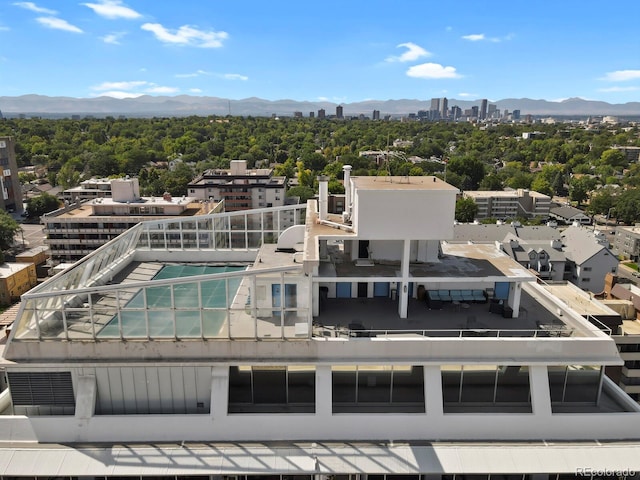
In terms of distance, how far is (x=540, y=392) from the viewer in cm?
1953

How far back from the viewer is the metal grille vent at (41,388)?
64.1 ft

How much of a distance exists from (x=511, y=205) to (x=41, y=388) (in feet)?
375

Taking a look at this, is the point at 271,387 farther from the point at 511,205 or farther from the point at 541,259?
the point at 511,205

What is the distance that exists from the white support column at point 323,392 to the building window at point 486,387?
→ 5268 millimetres

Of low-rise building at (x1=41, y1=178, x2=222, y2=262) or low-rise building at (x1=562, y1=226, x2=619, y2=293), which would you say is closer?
low-rise building at (x1=562, y1=226, x2=619, y2=293)

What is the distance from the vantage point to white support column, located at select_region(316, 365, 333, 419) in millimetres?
19297

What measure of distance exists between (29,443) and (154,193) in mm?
101414

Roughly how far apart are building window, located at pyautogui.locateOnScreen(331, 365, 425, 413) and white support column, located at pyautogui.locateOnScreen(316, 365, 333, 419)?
72 centimetres

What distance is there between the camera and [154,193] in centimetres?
11388

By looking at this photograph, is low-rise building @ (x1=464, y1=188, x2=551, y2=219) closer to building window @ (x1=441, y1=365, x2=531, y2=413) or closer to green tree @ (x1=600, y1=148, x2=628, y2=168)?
green tree @ (x1=600, y1=148, x2=628, y2=168)

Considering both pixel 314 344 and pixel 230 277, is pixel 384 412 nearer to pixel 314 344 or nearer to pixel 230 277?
pixel 314 344

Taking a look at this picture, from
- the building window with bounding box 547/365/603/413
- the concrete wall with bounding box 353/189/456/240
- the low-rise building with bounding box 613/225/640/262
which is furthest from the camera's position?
the low-rise building with bounding box 613/225/640/262

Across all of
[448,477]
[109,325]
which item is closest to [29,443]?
[109,325]

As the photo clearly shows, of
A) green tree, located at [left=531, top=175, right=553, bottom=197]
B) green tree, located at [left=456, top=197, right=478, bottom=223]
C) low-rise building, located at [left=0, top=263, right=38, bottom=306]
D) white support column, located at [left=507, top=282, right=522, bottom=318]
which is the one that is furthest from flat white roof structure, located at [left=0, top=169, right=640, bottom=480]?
green tree, located at [left=531, top=175, right=553, bottom=197]
